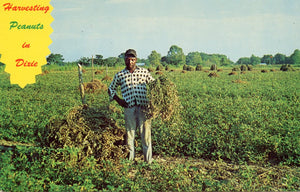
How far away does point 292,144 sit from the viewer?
5.20 m

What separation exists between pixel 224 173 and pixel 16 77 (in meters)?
3.85

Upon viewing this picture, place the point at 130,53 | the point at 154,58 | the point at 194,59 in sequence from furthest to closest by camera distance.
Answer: the point at 194,59
the point at 154,58
the point at 130,53

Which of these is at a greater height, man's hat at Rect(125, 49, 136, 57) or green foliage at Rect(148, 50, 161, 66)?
green foliage at Rect(148, 50, 161, 66)

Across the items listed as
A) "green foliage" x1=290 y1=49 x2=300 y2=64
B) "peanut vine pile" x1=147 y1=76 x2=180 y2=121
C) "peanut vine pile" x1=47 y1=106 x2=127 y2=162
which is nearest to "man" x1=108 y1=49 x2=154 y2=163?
"peanut vine pile" x1=147 y1=76 x2=180 y2=121

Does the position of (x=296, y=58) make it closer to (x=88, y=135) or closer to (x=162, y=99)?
(x=162, y=99)

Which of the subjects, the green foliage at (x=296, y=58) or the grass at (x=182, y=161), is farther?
the green foliage at (x=296, y=58)

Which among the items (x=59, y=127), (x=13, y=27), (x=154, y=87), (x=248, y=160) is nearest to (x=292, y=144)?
(x=248, y=160)

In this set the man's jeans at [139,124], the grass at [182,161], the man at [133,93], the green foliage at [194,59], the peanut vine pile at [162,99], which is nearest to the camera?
the grass at [182,161]

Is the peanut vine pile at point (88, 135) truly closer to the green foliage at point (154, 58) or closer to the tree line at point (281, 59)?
the green foliage at point (154, 58)

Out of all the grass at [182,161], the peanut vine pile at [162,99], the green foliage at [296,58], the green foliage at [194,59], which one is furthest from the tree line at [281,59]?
the peanut vine pile at [162,99]

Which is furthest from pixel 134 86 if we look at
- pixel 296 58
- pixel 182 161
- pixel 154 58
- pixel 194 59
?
pixel 194 59

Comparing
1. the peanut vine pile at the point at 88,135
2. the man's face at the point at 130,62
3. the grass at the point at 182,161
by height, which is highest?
the man's face at the point at 130,62

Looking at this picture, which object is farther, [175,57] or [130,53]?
[175,57]

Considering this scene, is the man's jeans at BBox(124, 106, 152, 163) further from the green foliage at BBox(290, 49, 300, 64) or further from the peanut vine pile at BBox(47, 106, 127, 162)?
the green foliage at BBox(290, 49, 300, 64)
